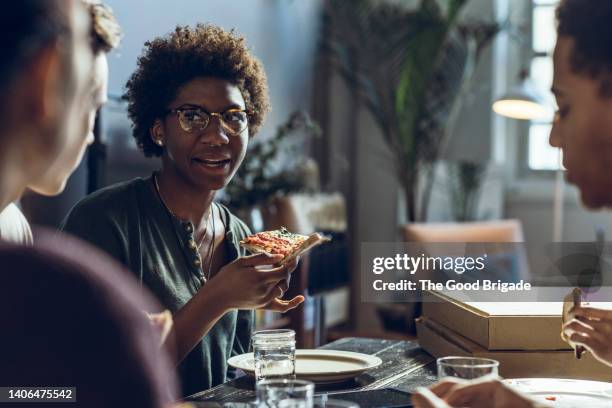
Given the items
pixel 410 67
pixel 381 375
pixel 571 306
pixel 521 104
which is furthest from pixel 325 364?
pixel 410 67

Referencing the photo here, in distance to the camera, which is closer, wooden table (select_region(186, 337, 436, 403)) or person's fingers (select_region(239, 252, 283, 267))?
wooden table (select_region(186, 337, 436, 403))

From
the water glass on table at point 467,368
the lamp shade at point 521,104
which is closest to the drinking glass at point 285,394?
the water glass on table at point 467,368

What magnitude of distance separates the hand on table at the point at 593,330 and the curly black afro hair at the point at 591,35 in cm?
44

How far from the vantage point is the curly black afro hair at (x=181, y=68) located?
1.92 m

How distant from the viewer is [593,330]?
4.58 feet

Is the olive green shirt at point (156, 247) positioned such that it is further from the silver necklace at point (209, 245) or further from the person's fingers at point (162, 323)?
the person's fingers at point (162, 323)

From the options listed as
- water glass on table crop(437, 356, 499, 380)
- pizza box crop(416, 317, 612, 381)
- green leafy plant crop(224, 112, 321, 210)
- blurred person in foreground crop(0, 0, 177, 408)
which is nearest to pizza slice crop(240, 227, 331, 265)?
pizza box crop(416, 317, 612, 381)

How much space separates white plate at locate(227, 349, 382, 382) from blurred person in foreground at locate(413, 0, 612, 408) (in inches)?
13.3

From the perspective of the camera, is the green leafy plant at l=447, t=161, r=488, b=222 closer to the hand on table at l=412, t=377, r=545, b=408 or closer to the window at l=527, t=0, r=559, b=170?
the window at l=527, t=0, r=559, b=170

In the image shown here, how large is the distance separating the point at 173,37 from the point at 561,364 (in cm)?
114

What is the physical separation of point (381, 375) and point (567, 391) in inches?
13.5

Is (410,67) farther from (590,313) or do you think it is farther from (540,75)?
(590,313)

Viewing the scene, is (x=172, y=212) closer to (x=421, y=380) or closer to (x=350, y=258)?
(x=421, y=380)

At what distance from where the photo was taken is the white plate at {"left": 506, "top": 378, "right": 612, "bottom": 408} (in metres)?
1.29
